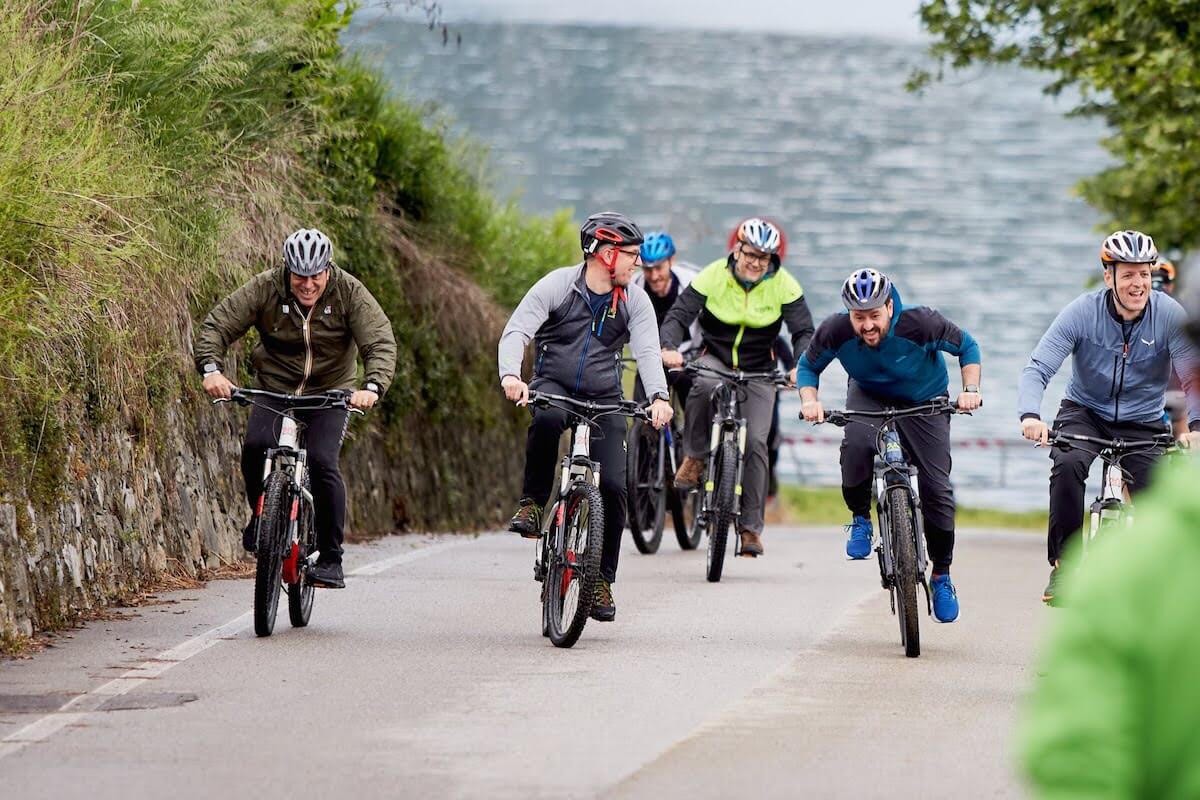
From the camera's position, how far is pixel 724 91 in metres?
105

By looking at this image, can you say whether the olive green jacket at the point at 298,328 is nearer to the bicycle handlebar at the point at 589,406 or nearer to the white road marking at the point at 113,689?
the bicycle handlebar at the point at 589,406

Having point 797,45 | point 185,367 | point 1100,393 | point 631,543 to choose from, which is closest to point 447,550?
point 631,543

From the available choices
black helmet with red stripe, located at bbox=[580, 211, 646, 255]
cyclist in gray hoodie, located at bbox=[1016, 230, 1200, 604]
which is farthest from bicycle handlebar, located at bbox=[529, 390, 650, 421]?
cyclist in gray hoodie, located at bbox=[1016, 230, 1200, 604]

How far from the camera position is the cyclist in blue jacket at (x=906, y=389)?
1012 cm

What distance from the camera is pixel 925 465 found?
10.2m

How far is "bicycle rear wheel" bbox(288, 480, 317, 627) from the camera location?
32.6 ft

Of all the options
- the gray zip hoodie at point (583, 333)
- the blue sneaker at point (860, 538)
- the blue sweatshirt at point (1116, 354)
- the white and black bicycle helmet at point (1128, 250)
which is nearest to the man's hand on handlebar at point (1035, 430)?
the blue sweatshirt at point (1116, 354)

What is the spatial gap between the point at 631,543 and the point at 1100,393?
326 inches

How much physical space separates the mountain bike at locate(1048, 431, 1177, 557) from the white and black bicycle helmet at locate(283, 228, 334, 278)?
11.4ft

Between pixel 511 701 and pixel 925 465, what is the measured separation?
2.98 metres

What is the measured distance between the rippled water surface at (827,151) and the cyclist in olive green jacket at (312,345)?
2574 inches

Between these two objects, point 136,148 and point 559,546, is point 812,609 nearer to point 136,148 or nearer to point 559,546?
point 559,546

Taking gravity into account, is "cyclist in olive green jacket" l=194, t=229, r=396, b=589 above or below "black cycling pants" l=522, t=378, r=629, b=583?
above

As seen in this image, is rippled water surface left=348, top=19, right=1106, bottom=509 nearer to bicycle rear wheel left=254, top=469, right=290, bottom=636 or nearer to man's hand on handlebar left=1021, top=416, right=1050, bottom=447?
bicycle rear wheel left=254, top=469, right=290, bottom=636
